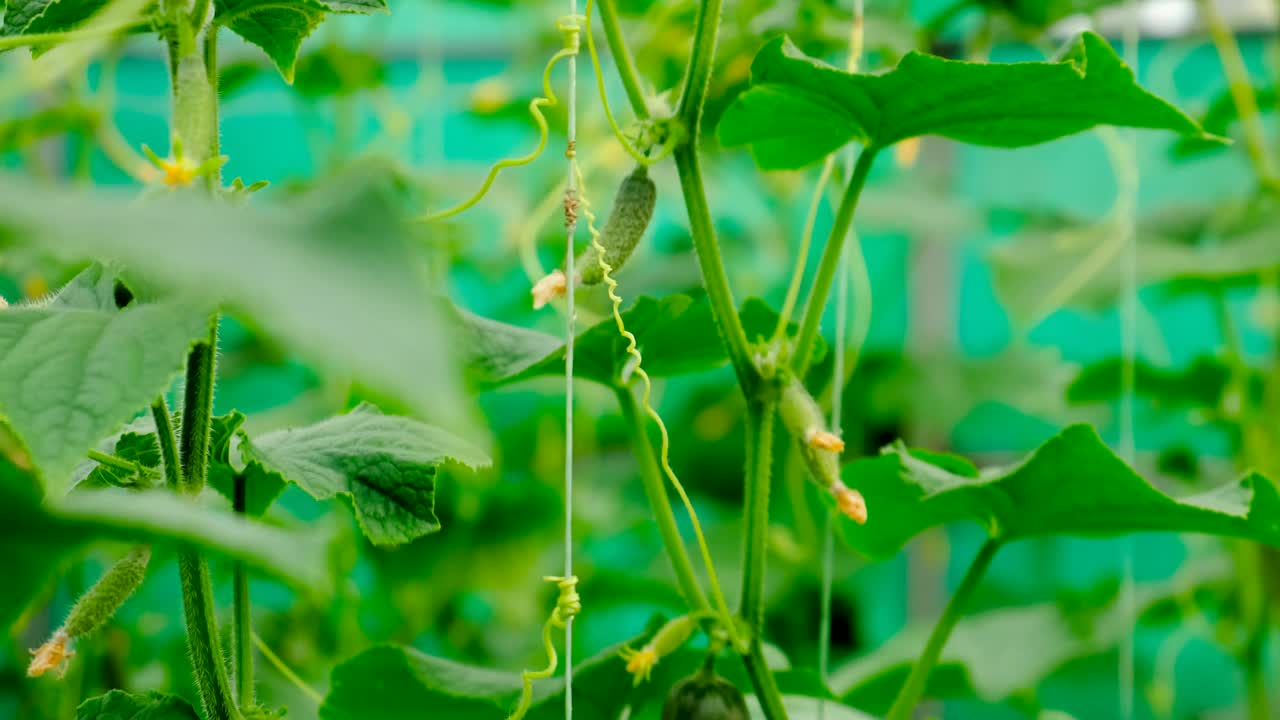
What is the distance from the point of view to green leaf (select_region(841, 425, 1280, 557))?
610 millimetres

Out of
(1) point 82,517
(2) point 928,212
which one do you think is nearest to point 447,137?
(2) point 928,212

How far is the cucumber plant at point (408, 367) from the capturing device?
0.24 metres

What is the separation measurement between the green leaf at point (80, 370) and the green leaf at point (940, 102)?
11.4 inches

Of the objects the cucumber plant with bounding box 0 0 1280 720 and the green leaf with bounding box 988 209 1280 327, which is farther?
the green leaf with bounding box 988 209 1280 327

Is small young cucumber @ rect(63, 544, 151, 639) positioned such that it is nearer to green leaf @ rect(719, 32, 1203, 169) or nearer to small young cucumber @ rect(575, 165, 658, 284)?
small young cucumber @ rect(575, 165, 658, 284)

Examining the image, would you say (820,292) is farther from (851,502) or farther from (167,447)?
(167,447)

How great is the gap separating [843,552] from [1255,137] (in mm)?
776

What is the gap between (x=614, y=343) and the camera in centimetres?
64

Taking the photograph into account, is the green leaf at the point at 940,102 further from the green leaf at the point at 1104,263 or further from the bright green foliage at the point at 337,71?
the bright green foliage at the point at 337,71

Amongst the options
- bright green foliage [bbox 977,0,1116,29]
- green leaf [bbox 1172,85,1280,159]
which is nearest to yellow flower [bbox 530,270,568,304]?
bright green foliage [bbox 977,0,1116,29]

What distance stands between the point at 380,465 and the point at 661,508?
16cm

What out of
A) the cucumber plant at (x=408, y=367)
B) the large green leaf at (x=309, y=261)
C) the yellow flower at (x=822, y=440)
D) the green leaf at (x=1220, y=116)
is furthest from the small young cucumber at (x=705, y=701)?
the green leaf at (x=1220, y=116)

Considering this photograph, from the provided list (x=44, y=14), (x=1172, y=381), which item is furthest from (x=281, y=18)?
(x=1172, y=381)

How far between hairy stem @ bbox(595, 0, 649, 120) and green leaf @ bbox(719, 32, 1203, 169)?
0.05m
